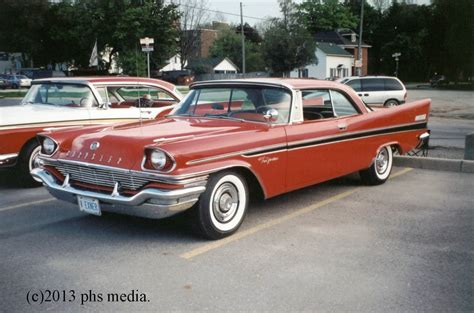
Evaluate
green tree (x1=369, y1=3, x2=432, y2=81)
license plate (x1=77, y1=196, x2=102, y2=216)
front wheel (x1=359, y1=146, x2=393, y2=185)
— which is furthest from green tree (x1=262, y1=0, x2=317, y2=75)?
license plate (x1=77, y1=196, x2=102, y2=216)

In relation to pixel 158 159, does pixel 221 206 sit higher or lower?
lower

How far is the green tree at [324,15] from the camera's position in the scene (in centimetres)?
8388

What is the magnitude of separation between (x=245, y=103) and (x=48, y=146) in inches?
86.0

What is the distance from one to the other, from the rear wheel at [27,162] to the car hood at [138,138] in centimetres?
229

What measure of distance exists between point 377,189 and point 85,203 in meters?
A: 3.94

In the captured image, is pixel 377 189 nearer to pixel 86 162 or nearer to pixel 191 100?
pixel 191 100

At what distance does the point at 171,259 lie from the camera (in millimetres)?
4250

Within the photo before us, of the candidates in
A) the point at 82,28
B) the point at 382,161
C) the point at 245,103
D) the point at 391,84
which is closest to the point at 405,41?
the point at 82,28

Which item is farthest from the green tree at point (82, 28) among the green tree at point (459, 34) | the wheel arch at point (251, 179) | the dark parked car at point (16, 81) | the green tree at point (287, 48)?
the wheel arch at point (251, 179)

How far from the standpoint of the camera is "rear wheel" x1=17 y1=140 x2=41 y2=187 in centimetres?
711

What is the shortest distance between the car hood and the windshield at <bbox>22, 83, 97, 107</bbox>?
2.67 m

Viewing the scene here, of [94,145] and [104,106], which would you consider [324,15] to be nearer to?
[104,106]

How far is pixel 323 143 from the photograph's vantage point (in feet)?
19.0

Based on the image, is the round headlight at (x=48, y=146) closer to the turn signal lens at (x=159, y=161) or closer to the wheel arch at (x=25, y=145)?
the turn signal lens at (x=159, y=161)
